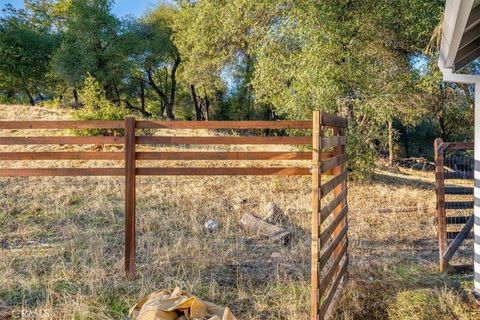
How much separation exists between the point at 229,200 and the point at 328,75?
3133 mm

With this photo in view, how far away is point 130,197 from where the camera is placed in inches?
154

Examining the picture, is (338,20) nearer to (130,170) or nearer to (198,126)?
(198,126)

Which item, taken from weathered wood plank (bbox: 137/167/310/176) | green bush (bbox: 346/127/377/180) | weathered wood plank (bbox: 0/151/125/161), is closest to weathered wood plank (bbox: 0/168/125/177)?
weathered wood plank (bbox: 0/151/125/161)

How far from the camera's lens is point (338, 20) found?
7.88m

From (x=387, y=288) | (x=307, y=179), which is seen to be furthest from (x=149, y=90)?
(x=387, y=288)

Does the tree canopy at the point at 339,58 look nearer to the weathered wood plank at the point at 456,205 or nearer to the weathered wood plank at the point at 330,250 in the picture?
the weathered wood plank at the point at 456,205

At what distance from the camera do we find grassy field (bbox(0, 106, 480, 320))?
334 centimetres

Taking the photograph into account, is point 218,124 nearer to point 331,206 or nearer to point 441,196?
point 331,206

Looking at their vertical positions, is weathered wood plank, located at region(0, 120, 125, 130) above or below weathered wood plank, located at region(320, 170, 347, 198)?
above

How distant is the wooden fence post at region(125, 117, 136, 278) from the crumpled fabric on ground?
2.93ft

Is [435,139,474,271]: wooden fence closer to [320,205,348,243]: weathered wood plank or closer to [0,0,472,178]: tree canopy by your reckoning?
[0,0,472,178]: tree canopy

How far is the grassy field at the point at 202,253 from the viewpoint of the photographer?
11.0 feet

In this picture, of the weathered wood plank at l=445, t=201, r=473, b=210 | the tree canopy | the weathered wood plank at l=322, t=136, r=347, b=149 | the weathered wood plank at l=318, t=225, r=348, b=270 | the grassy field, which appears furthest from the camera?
the tree canopy

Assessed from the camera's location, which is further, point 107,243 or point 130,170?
point 107,243
